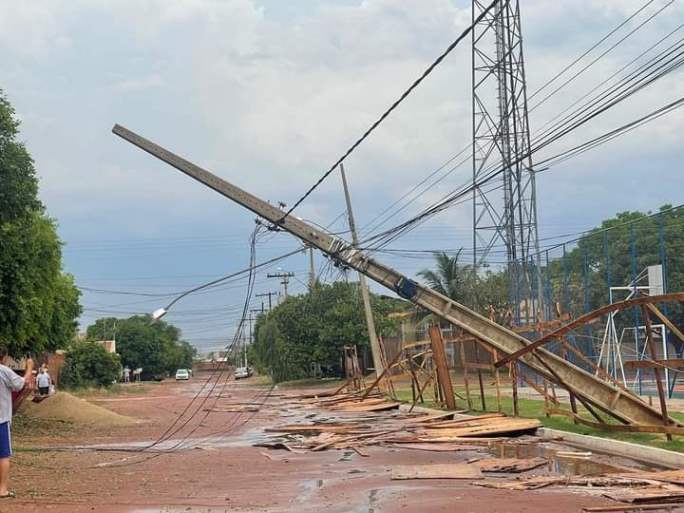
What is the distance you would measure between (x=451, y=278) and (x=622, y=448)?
127ft

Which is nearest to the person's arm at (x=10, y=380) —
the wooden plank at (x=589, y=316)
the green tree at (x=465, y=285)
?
the wooden plank at (x=589, y=316)

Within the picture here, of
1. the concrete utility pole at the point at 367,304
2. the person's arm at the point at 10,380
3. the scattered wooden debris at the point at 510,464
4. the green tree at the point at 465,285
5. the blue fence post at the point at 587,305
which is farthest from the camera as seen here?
the green tree at the point at 465,285

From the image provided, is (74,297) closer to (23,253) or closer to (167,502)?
(23,253)

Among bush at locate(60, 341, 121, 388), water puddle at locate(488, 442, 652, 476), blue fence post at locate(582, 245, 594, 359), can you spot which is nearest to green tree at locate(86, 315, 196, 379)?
bush at locate(60, 341, 121, 388)

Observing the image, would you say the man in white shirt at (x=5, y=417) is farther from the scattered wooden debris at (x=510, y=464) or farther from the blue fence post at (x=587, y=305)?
the blue fence post at (x=587, y=305)

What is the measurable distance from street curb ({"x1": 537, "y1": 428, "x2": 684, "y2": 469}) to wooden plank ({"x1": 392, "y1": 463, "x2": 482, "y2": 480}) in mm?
3230

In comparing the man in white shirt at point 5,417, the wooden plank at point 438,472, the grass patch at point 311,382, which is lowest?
the wooden plank at point 438,472

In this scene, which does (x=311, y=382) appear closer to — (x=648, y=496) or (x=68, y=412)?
(x=68, y=412)

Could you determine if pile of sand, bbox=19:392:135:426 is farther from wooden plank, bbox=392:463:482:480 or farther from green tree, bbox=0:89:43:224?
wooden plank, bbox=392:463:482:480

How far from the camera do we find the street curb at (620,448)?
1365cm

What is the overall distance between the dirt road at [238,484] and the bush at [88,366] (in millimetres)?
43136

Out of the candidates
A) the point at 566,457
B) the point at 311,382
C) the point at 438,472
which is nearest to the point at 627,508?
the point at 438,472

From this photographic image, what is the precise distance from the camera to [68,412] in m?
27.7

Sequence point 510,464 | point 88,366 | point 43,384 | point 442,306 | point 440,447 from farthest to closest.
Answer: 1. point 88,366
2. point 43,384
3. point 442,306
4. point 440,447
5. point 510,464
